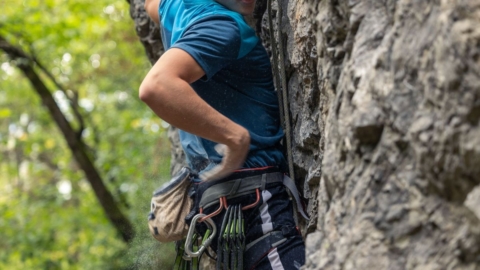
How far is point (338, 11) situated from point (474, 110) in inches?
31.7

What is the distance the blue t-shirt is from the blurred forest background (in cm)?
527

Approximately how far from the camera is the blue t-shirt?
2.47 m

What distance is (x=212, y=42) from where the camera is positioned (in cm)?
242

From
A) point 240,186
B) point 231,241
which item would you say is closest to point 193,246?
point 231,241

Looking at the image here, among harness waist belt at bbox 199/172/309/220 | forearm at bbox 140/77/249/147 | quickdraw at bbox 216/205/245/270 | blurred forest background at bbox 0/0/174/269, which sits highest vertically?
forearm at bbox 140/77/249/147

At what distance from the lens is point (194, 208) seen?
2863 mm

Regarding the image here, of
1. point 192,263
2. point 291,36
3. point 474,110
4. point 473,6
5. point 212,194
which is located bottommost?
point 192,263

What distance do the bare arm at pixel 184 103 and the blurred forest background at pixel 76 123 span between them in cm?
568

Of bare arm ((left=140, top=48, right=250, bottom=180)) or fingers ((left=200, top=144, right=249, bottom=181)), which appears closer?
bare arm ((left=140, top=48, right=250, bottom=180))

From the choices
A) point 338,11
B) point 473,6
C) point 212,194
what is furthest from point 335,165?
point 212,194

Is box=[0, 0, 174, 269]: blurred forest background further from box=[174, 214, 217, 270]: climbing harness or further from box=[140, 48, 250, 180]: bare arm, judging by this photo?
box=[140, 48, 250, 180]: bare arm

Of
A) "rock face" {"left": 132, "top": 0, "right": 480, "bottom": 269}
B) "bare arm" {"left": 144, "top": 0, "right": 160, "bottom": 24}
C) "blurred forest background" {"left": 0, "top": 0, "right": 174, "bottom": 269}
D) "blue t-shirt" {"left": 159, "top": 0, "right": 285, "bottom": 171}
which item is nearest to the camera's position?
"rock face" {"left": 132, "top": 0, "right": 480, "bottom": 269}

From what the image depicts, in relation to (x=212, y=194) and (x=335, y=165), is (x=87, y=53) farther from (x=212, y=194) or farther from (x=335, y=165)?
(x=335, y=165)

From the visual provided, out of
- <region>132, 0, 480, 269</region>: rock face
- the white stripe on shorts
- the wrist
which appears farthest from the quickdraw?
<region>132, 0, 480, 269</region>: rock face
